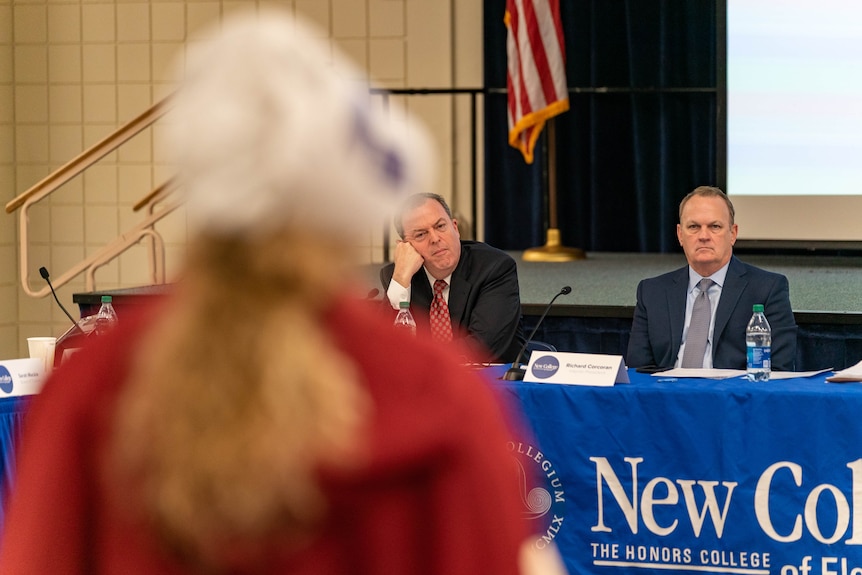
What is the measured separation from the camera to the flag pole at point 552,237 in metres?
7.70

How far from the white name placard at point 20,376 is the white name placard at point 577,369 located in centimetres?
150

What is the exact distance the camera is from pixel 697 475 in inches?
133

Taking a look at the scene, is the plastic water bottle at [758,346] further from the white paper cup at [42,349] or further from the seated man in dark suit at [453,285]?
the white paper cup at [42,349]

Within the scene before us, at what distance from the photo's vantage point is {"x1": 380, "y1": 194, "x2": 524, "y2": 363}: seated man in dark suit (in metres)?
4.32

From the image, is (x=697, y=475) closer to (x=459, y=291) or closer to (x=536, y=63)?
(x=459, y=291)

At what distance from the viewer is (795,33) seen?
282 inches

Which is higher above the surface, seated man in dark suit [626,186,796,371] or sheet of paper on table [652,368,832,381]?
seated man in dark suit [626,186,796,371]

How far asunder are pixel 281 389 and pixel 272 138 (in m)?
0.19

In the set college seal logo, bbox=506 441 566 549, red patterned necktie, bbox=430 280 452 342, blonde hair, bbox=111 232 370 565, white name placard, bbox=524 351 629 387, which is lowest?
college seal logo, bbox=506 441 566 549

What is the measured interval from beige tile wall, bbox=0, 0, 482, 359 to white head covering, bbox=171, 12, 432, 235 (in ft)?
24.1

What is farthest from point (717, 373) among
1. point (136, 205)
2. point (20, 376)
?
point (136, 205)

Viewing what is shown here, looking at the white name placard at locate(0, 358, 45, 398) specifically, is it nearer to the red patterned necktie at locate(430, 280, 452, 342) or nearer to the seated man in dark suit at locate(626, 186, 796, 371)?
the red patterned necktie at locate(430, 280, 452, 342)

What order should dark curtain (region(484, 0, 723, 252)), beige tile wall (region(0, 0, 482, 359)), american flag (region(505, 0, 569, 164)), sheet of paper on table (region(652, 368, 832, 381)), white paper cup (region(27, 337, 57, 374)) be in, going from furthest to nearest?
beige tile wall (region(0, 0, 482, 359))
dark curtain (region(484, 0, 723, 252))
american flag (region(505, 0, 569, 164))
white paper cup (region(27, 337, 57, 374))
sheet of paper on table (region(652, 368, 832, 381))

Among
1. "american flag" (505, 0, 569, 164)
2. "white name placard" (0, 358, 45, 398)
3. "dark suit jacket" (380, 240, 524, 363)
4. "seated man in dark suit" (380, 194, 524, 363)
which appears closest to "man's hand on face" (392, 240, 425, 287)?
"seated man in dark suit" (380, 194, 524, 363)
